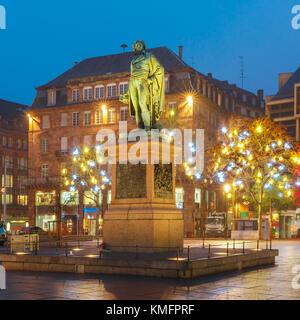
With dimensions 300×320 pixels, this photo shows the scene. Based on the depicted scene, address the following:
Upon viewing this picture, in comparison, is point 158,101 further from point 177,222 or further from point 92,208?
point 92,208

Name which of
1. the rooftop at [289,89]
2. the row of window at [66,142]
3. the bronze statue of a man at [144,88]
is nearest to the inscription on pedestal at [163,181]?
the bronze statue of a man at [144,88]

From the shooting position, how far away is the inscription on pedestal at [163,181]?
1700 cm

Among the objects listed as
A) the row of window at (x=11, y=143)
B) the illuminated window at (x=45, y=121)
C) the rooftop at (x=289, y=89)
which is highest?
the rooftop at (x=289, y=89)

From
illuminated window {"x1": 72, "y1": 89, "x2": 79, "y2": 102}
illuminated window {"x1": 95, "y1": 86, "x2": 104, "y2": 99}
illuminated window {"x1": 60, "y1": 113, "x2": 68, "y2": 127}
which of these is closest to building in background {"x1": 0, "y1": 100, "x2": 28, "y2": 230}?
illuminated window {"x1": 60, "y1": 113, "x2": 68, "y2": 127}

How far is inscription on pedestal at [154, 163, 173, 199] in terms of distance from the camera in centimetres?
1700

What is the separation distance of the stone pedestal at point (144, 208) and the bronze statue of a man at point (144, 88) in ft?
3.91

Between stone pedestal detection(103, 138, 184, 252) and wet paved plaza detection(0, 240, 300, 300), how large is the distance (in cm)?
225

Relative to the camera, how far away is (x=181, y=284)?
1282 cm

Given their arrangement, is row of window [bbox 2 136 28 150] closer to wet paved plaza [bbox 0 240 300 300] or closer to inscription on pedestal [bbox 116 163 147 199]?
inscription on pedestal [bbox 116 163 147 199]

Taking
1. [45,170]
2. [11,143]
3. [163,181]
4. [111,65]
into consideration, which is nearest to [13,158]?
[11,143]

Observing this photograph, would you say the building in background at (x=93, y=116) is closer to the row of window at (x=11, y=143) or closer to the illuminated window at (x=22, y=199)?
the row of window at (x=11, y=143)

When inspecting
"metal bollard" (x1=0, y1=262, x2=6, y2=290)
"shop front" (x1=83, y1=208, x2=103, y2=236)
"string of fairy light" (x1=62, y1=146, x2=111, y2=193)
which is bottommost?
"shop front" (x1=83, y1=208, x2=103, y2=236)

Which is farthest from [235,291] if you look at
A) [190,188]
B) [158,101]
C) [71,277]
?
[190,188]
